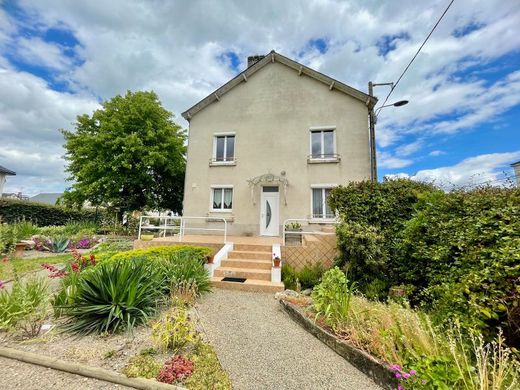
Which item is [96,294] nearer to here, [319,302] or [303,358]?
[303,358]

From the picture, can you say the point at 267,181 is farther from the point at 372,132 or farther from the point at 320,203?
the point at 372,132

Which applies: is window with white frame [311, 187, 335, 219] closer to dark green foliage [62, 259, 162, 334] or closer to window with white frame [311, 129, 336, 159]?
window with white frame [311, 129, 336, 159]

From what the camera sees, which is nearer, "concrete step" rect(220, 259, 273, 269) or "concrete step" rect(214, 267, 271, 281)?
"concrete step" rect(214, 267, 271, 281)

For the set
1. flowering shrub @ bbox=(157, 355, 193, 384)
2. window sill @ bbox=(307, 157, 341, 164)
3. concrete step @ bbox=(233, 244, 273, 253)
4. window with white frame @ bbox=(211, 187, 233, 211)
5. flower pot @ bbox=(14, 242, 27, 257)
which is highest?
window sill @ bbox=(307, 157, 341, 164)

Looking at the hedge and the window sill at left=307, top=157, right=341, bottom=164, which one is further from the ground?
the window sill at left=307, top=157, right=341, bottom=164

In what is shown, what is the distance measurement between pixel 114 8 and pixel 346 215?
35.1ft

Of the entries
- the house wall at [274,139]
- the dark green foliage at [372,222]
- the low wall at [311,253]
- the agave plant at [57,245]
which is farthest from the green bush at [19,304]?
the agave plant at [57,245]

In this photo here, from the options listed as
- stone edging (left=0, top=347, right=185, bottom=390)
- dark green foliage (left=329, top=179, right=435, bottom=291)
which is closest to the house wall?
dark green foliage (left=329, top=179, right=435, bottom=291)

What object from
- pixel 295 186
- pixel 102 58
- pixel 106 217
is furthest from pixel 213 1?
pixel 106 217

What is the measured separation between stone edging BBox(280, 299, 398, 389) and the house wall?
27.3ft

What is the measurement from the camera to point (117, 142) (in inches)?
643

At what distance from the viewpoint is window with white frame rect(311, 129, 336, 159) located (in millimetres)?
12609

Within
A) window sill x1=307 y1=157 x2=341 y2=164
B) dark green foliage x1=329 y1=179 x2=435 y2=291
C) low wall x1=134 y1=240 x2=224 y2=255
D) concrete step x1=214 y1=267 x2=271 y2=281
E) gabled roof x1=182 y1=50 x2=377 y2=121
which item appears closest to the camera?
dark green foliage x1=329 y1=179 x2=435 y2=291

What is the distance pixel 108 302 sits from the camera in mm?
3969
